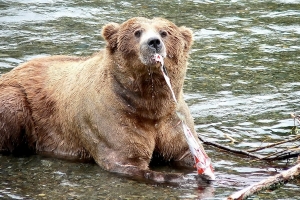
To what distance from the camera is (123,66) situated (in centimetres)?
881

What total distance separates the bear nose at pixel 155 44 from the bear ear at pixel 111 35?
24.6 inches

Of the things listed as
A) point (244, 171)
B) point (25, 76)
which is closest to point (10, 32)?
point (25, 76)

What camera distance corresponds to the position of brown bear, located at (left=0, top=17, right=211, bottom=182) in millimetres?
8656

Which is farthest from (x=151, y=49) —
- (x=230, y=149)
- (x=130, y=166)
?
(x=230, y=149)

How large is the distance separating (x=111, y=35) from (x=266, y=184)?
2729 millimetres

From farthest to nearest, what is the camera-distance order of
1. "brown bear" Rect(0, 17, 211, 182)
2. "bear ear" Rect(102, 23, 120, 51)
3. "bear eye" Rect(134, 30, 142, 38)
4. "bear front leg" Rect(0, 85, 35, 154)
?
"bear front leg" Rect(0, 85, 35, 154)
"bear ear" Rect(102, 23, 120, 51)
"bear eye" Rect(134, 30, 142, 38)
"brown bear" Rect(0, 17, 211, 182)

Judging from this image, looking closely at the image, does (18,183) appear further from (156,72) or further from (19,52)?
(19,52)

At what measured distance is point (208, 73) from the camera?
12.4 meters

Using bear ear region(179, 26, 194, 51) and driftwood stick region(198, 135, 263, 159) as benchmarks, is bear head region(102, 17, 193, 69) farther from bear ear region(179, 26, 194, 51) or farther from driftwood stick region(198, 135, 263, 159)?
driftwood stick region(198, 135, 263, 159)

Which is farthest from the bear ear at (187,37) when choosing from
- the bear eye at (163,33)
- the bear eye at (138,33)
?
the bear eye at (138,33)

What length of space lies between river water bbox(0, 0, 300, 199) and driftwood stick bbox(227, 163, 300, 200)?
0.93 ft

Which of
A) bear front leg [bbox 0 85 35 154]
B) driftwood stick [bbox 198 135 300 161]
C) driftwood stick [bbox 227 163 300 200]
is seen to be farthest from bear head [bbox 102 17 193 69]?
driftwood stick [bbox 227 163 300 200]

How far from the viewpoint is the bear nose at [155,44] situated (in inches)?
332

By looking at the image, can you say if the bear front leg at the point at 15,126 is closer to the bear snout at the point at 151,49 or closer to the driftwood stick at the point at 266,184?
the bear snout at the point at 151,49
